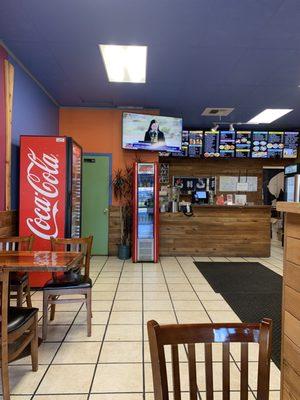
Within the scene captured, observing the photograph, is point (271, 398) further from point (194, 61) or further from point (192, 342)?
point (194, 61)

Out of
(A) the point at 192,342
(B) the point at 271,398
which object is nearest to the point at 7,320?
(A) the point at 192,342

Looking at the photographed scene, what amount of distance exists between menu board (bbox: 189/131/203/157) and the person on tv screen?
163cm

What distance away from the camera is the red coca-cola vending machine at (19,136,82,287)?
4234 mm

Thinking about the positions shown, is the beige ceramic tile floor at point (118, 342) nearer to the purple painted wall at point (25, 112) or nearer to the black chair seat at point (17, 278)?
the black chair seat at point (17, 278)

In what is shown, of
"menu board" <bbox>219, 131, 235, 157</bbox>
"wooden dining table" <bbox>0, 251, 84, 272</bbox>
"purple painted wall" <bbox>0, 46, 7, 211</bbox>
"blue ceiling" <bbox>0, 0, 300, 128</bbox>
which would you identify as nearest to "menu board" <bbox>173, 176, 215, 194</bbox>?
"menu board" <bbox>219, 131, 235, 157</bbox>

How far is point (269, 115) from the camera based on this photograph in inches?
279

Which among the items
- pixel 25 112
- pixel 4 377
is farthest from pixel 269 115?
pixel 4 377

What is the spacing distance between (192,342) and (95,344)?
203 centimetres

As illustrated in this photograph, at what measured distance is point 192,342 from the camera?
109 cm

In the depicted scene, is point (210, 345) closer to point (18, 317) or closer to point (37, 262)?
point (18, 317)

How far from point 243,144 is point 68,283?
21.0 feet

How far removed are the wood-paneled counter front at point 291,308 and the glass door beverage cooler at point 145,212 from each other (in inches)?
177

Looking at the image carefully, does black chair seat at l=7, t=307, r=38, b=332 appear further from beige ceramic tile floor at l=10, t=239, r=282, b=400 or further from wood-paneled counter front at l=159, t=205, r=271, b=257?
wood-paneled counter front at l=159, t=205, r=271, b=257

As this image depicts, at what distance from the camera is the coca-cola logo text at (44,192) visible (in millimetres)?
4250
